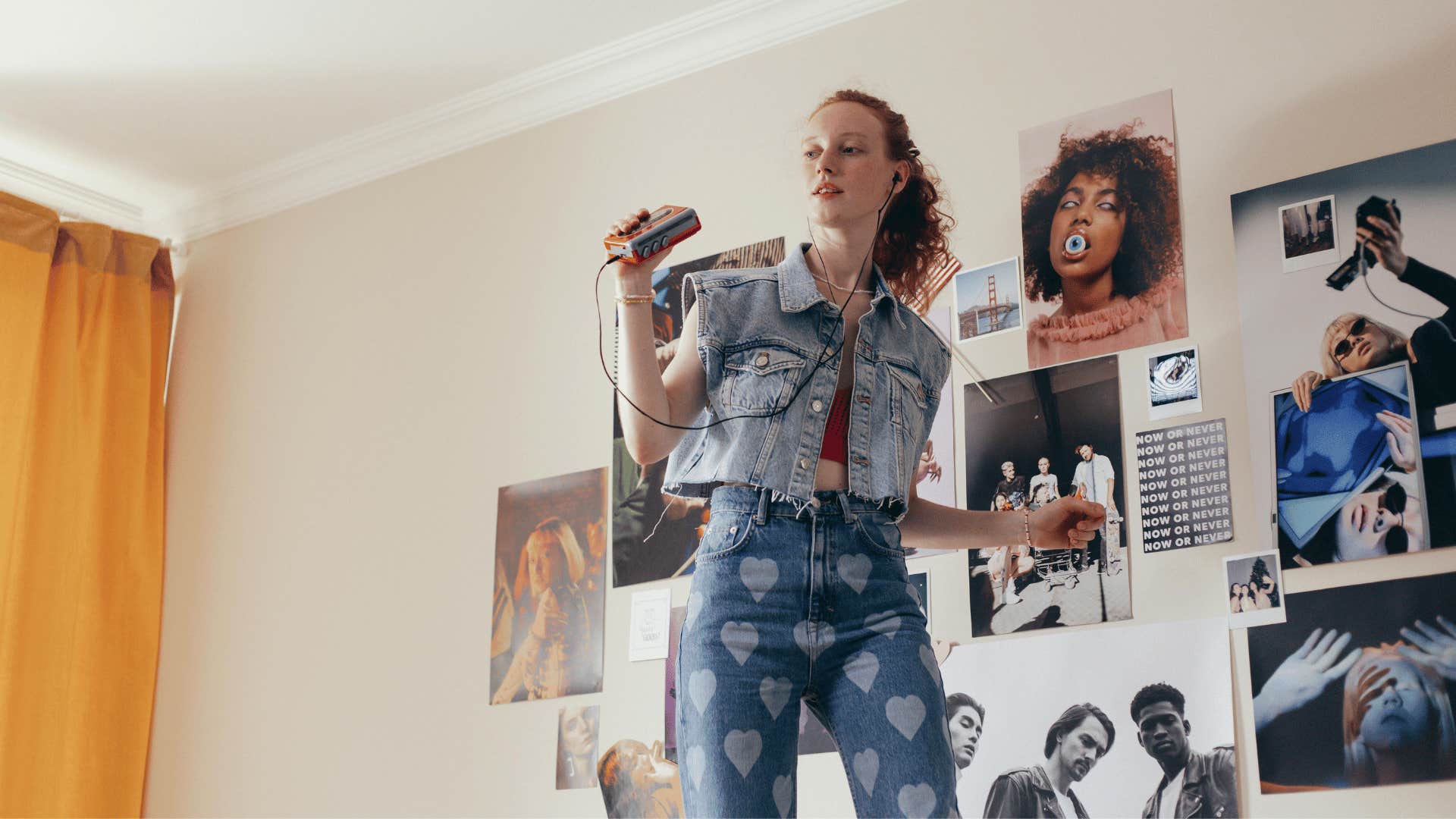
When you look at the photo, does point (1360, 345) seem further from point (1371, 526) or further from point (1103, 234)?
point (1103, 234)

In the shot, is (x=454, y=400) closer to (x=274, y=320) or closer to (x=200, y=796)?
(x=274, y=320)

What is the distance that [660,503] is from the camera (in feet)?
9.04

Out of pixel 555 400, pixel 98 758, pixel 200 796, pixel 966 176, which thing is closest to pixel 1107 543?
pixel 966 176

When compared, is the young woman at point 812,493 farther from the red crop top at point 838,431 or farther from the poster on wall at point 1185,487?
the poster on wall at point 1185,487

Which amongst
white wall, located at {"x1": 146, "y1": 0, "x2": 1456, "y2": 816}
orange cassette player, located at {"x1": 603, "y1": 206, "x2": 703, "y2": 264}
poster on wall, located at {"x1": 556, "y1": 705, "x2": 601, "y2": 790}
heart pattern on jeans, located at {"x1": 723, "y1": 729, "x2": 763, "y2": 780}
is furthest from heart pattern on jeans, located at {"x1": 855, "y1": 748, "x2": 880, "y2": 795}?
poster on wall, located at {"x1": 556, "y1": 705, "x2": 601, "y2": 790}

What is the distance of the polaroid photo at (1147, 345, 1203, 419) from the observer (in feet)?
7.24

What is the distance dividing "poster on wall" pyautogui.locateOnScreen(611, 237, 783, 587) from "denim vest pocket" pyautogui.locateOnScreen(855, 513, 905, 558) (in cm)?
116

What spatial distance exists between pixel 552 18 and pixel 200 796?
80.5 inches

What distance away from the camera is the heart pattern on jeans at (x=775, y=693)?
4.50 feet

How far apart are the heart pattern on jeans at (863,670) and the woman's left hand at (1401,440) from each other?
107 centimetres

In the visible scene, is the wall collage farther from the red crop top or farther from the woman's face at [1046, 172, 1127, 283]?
the red crop top

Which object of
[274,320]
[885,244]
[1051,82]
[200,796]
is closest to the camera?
[885,244]

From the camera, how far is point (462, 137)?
3.35m

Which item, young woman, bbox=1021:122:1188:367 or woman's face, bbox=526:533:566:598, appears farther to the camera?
woman's face, bbox=526:533:566:598
